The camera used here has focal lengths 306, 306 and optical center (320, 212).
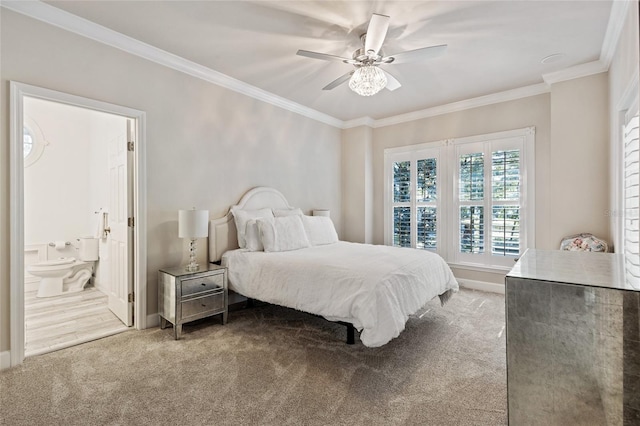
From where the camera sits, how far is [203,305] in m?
3.04

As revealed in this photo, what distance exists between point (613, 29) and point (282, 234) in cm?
364

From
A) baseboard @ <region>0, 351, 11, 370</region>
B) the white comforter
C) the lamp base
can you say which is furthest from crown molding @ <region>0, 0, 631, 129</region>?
baseboard @ <region>0, 351, 11, 370</region>

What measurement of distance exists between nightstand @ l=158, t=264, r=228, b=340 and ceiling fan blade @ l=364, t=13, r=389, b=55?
8.36ft

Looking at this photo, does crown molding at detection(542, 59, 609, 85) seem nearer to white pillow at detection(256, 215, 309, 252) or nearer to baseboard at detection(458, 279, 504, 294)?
baseboard at detection(458, 279, 504, 294)

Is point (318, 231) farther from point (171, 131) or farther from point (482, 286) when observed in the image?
point (482, 286)

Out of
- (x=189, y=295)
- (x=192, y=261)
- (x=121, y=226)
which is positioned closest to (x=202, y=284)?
(x=189, y=295)

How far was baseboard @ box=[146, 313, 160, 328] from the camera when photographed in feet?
10.1

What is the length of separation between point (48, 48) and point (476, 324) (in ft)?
15.2

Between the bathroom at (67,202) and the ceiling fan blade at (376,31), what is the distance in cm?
300

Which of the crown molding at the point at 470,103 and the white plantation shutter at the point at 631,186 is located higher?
the crown molding at the point at 470,103

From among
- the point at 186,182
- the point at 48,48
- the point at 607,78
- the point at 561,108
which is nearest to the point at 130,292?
the point at 186,182

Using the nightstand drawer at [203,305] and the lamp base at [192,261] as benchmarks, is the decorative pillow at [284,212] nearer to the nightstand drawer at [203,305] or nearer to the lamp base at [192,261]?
the lamp base at [192,261]

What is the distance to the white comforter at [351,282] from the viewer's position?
2293mm

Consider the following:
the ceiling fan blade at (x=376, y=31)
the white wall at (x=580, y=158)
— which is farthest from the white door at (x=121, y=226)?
the white wall at (x=580, y=158)
